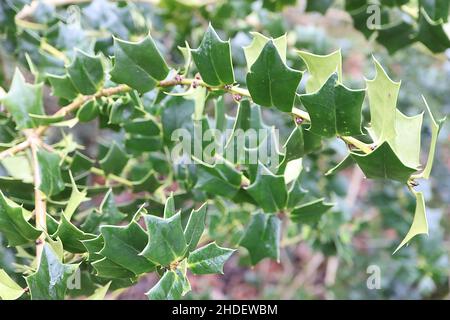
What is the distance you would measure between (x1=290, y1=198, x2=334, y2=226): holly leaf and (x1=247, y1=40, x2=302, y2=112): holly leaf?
0.72 feet

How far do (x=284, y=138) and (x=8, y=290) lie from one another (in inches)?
33.9

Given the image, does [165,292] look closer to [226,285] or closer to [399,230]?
[399,230]

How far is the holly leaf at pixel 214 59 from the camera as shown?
2.06ft

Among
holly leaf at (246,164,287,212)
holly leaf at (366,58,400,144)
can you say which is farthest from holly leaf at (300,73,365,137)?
holly leaf at (246,164,287,212)

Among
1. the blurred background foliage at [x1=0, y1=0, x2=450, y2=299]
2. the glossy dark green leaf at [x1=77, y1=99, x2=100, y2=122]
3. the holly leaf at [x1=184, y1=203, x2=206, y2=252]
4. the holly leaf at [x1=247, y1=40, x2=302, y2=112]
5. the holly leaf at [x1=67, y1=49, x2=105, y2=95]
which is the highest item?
the holly leaf at [x1=247, y1=40, x2=302, y2=112]

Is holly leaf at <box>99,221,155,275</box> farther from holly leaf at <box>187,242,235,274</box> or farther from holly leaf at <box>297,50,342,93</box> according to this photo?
holly leaf at <box>297,50,342,93</box>

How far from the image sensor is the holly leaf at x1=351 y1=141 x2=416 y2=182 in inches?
21.3

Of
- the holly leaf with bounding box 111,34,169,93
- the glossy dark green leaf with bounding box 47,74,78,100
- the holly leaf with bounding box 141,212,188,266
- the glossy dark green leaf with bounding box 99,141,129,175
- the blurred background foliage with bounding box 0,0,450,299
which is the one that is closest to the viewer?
the holly leaf with bounding box 141,212,188,266

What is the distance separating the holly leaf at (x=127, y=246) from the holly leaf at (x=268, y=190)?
0.69 feet

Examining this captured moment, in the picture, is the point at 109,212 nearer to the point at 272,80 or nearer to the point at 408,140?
the point at 272,80

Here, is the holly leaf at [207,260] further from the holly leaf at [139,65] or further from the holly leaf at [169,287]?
the holly leaf at [139,65]

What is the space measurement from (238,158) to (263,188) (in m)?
0.07

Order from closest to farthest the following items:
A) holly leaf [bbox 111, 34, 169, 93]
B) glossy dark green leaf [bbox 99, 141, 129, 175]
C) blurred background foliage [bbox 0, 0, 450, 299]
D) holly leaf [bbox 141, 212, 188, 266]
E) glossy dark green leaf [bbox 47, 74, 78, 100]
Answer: holly leaf [bbox 141, 212, 188, 266] < holly leaf [bbox 111, 34, 169, 93] < glossy dark green leaf [bbox 47, 74, 78, 100] < glossy dark green leaf [bbox 99, 141, 129, 175] < blurred background foliage [bbox 0, 0, 450, 299]

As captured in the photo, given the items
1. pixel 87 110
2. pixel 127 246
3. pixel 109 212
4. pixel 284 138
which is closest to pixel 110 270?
pixel 127 246
